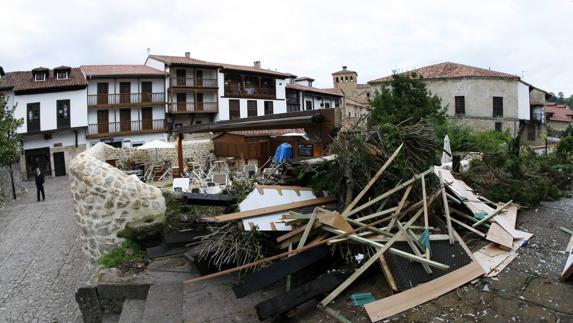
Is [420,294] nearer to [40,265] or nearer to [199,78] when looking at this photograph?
[40,265]

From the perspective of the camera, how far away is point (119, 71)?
2955cm

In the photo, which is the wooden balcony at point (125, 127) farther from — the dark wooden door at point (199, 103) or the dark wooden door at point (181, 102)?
the dark wooden door at point (199, 103)

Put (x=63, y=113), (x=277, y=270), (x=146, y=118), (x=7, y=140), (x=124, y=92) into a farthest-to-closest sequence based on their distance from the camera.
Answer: (x=146, y=118) < (x=124, y=92) < (x=63, y=113) < (x=7, y=140) < (x=277, y=270)

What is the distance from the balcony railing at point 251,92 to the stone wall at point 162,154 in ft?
41.9

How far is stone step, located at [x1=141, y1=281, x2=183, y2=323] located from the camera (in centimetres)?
413

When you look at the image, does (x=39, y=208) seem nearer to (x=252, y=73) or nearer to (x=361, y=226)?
(x=361, y=226)

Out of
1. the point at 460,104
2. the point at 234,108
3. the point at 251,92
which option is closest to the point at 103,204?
the point at 234,108

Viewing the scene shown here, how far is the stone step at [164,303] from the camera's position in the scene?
163 inches

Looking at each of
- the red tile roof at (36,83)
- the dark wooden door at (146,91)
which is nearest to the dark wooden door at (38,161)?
the red tile roof at (36,83)

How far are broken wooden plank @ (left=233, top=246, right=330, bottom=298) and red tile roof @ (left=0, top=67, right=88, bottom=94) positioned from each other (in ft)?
91.6

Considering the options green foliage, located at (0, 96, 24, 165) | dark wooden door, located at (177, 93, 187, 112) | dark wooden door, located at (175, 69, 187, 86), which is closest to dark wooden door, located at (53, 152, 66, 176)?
green foliage, located at (0, 96, 24, 165)

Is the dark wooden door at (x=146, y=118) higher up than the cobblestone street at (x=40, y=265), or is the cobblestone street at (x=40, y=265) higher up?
the dark wooden door at (x=146, y=118)

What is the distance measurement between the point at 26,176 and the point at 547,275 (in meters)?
29.7

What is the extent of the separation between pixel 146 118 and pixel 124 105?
2013mm
